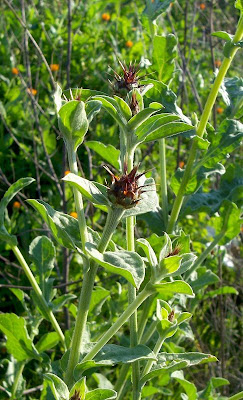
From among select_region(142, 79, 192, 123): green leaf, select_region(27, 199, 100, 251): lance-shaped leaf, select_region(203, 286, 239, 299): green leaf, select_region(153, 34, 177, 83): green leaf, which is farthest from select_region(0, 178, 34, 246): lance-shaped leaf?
select_region(203, 286, 239, 299): green leaf

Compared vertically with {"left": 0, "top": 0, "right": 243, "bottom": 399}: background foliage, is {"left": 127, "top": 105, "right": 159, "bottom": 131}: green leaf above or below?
above

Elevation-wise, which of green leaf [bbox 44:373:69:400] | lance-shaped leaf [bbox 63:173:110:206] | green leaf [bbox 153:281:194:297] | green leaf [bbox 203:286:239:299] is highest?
lance-shaped leaf [bbox 63:173:110:206]

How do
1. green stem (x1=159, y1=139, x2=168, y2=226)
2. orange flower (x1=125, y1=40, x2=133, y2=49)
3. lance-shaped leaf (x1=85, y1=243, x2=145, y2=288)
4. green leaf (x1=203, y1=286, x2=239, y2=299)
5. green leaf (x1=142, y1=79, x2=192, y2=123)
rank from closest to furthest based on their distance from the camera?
1. lance-shaped leaf (x1=85, y1=243, x2=145, y2=288)
2. green leaf (x1=142, y1=79, x2=192, y2=123)
3. green stem (x1=159, y1=139, x2=168, y2=226)
4. green leaf (x1=203, y1=286, x2=239, y2=299)
5. orange flower (x1=125, y1=40, x2=133, y2=49)

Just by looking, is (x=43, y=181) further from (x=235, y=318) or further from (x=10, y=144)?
(x=235, y=318)

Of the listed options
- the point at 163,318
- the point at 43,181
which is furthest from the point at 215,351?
the point at 163,318

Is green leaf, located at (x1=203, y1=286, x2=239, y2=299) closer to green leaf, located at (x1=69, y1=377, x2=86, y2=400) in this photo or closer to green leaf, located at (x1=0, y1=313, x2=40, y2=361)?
green leaf, located at (x1=0, y1=313, x2=40, y2=361)

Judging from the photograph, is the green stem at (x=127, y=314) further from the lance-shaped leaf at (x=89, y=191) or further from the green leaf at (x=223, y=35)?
the green leaf at (x=223, y=35)

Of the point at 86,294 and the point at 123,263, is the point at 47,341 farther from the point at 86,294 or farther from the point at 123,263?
the point at 123,263

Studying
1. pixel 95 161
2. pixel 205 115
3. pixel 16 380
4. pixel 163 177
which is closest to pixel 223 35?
pixel 205 115
